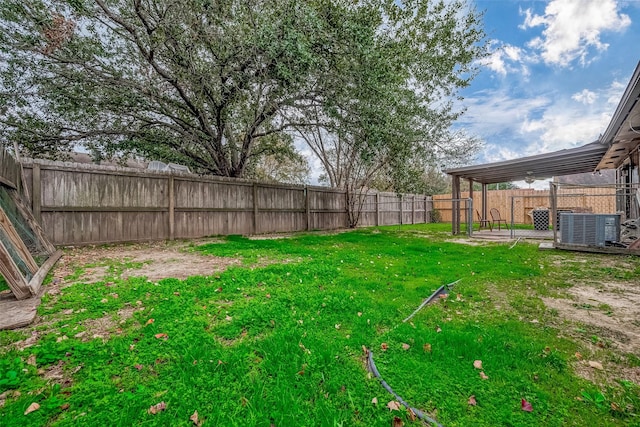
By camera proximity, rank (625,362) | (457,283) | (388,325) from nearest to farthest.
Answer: (625,362), (388,325), (457,283)

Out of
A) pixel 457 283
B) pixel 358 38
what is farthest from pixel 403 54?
pixel 457 283

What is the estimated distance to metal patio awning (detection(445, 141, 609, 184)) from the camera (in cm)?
715

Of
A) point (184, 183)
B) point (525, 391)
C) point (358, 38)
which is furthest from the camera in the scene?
point (184, 183)

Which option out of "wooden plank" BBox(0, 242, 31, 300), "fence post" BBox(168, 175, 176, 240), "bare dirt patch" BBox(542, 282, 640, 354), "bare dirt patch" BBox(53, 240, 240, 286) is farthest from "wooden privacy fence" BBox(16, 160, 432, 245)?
"bare dirt patch" BBox(542, 282, 640, 354)

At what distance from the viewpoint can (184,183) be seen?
732cm

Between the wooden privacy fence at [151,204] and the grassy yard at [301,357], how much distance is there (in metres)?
3.16

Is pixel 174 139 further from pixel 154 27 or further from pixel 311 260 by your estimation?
pixel 311 260

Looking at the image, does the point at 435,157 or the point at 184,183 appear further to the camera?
the point at 435,157

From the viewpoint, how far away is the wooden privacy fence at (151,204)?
5512 mm

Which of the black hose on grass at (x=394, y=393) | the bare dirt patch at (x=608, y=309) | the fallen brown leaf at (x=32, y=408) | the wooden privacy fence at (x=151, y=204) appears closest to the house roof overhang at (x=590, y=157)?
the bare dirt patch at (x=608, y=309)

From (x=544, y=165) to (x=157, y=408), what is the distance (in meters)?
11.2

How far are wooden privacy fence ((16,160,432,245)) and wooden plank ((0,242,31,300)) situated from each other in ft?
11.9

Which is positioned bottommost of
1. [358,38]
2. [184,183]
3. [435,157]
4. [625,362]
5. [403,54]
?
[625,362]

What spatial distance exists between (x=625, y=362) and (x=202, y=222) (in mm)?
7811
